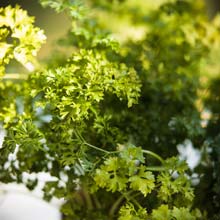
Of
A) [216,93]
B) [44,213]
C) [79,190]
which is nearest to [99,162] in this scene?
[79,190]

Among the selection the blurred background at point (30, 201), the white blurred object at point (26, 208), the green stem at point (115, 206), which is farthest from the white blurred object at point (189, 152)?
the white blurred object at point (26, 208)

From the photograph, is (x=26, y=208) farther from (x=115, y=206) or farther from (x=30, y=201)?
(x=115, y=206)

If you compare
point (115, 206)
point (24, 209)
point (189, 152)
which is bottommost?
point (115, 206)

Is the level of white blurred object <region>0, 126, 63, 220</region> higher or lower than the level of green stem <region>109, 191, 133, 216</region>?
higher

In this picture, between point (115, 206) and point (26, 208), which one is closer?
point (115, 206)

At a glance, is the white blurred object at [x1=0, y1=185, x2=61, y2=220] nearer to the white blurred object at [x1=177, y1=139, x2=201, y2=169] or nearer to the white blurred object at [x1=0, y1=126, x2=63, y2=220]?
the white blurred object at [x1=0, y1=126, x2=63, y2=220]

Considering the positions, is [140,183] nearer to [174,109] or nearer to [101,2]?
[174,109]

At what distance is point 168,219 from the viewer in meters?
0.92

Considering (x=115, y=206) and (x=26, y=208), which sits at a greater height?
(x=26, y=208)

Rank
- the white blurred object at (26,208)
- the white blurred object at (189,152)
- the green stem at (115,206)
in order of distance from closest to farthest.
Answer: the green stem at (115,206) → the white blurred object at (189,152) → the white blurred object at (26,208)

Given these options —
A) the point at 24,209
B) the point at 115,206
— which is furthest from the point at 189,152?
the point at 24,209

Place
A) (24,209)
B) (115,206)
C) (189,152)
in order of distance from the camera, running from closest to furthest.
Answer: (115,206) < (189,152) < (24,209)

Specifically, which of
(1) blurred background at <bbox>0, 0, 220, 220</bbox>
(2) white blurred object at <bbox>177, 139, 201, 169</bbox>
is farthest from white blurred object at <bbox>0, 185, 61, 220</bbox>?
(2) white blurred object at <bbox>177, 139, 201, 169</bbox>

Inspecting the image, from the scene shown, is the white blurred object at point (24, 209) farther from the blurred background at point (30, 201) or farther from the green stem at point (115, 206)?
the green stem at point (115, 206)
